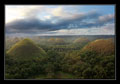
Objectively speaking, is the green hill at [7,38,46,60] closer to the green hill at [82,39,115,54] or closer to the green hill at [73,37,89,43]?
the green hill at [73,37,89,43]

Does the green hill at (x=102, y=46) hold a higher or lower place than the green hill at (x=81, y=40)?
lower

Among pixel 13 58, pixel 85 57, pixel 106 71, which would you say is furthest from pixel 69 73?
pixel 13 58

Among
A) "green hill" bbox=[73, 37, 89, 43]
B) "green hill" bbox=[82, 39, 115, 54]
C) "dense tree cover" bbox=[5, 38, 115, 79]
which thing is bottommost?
"dense tree cover" bbox=[5, 38, 115, 79]

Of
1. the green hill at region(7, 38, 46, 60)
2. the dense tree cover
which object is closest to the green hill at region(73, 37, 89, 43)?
the dense tree cover

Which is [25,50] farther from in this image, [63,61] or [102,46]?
[102,46]

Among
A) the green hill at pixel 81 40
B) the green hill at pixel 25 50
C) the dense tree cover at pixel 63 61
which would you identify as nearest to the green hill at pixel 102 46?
Result: the dense tree cover at pixel 63 61

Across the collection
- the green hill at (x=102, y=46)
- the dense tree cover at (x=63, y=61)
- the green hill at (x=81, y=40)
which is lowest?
the dense tree cover at (x=63, y=61)

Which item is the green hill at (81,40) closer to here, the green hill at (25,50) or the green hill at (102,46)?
the green hill at (102,46)
